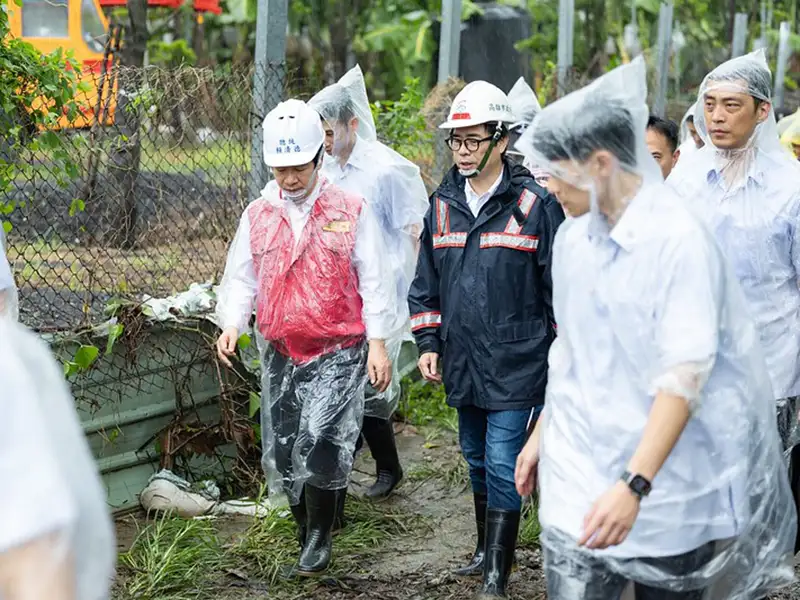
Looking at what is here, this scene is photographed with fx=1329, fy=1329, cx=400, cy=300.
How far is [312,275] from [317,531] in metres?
0.97

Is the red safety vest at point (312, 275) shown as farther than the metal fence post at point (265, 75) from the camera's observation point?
No

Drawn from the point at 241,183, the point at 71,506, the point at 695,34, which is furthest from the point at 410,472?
the point at 695,34

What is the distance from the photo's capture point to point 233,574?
5.06 m

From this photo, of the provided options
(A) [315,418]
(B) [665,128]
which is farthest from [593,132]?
(B) [665,128]

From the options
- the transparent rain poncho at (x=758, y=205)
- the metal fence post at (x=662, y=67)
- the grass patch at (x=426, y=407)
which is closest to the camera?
the transparent rain poncho at (x=758, y=205)

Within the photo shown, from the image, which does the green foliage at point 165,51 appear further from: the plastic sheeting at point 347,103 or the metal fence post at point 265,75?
the plastic sheeting at point 347,103

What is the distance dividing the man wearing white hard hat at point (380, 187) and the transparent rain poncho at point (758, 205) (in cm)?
174

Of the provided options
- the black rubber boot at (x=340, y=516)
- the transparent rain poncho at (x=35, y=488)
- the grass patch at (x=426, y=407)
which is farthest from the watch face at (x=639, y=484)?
the grass patch at (x=426, y=407)

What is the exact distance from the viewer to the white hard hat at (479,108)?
4656mm

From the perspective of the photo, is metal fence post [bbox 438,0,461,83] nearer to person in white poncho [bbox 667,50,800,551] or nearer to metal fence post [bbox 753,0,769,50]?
person in white poncho [bbox 667,50,800,551]

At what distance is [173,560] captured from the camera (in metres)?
4.98

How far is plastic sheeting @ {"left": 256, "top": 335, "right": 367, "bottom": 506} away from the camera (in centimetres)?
489

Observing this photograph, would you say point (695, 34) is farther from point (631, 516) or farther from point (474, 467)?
point (631, 516)

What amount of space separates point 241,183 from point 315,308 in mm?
1825
